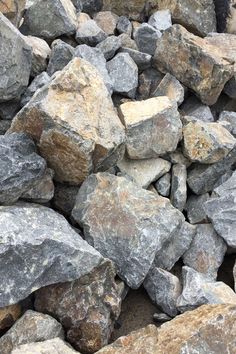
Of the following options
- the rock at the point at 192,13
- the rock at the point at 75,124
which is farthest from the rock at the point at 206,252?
the rock at the point at 192,13

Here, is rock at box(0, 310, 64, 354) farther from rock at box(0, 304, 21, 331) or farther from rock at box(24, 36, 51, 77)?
rock at box(24, 36, 51, 77)

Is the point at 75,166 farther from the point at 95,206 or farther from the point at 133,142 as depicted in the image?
the point at 133,142

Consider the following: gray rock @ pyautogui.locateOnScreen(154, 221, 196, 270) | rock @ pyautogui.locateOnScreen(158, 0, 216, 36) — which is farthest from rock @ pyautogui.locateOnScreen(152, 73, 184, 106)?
gray rock @ pyautogui.locateOnScreen(154, 221, 196, 270)

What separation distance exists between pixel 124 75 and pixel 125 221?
1655mm

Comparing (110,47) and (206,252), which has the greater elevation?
(110,47)

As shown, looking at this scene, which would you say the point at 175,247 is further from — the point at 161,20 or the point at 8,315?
the point at 161,20

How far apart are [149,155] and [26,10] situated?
6.98 feet

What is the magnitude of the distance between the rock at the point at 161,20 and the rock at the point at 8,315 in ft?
11.6

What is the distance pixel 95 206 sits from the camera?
4.21 metres

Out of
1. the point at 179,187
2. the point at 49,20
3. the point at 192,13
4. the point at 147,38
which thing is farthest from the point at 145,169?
the point at 192,13

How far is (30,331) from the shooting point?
11.7 ft

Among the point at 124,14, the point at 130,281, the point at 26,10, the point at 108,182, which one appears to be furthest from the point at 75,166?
the point at 124,14

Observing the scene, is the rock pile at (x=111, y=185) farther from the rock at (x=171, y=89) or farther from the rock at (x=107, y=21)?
the rock at (x=107, y=21)

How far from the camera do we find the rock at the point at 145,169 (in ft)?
15.3
